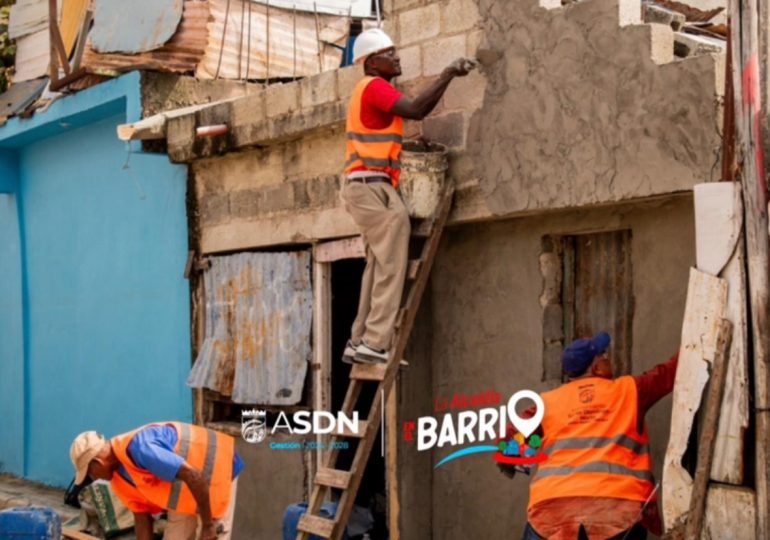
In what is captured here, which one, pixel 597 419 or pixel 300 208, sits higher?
pixel 300 208

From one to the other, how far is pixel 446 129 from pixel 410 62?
564mm

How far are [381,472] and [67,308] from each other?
13.7ft

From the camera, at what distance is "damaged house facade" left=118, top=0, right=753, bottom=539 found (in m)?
6.50

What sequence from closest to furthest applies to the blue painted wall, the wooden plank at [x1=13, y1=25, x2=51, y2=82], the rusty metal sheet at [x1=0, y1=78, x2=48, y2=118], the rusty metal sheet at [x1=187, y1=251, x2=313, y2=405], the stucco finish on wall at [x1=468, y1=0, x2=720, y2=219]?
the stucco finish on wall at [x1=468, y1=0, x2=720, y2=219]
the rusty metal sheet at [x1=187, y1=251, x2=313, y2=405]
the blue painted wall
the rusty metal sheet at [x1=0, y1=78, x2=48, y2=118]
the wooden plank at [x1=13, y1=25, x2=51, y2=82]

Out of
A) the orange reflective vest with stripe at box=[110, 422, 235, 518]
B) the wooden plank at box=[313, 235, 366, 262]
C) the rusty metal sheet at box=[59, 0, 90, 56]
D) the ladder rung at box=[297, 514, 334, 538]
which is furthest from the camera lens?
the rusty metal sheet at box=[59, 0, 90, 56]

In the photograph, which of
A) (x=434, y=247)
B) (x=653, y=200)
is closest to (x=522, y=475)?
(x=434, y=247)

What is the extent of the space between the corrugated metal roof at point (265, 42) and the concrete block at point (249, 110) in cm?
182

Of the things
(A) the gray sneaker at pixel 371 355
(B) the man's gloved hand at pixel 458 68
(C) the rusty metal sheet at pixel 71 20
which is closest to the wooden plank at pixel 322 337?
(A) the gray sneaker at pixel 371 355

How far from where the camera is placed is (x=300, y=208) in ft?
29.1

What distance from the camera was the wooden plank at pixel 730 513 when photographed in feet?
17.5

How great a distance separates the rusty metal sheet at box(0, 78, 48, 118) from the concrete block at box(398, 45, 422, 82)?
235 inches

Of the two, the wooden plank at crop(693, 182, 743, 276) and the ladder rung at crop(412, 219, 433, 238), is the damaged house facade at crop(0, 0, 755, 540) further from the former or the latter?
the wooden plank at crop(693, 182, 743, 276)

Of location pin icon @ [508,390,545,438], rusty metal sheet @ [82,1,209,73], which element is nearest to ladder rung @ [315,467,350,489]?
location pin icon @ [508,390,545,438]

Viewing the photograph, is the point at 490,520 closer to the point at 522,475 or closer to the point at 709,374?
the point at 522,475
